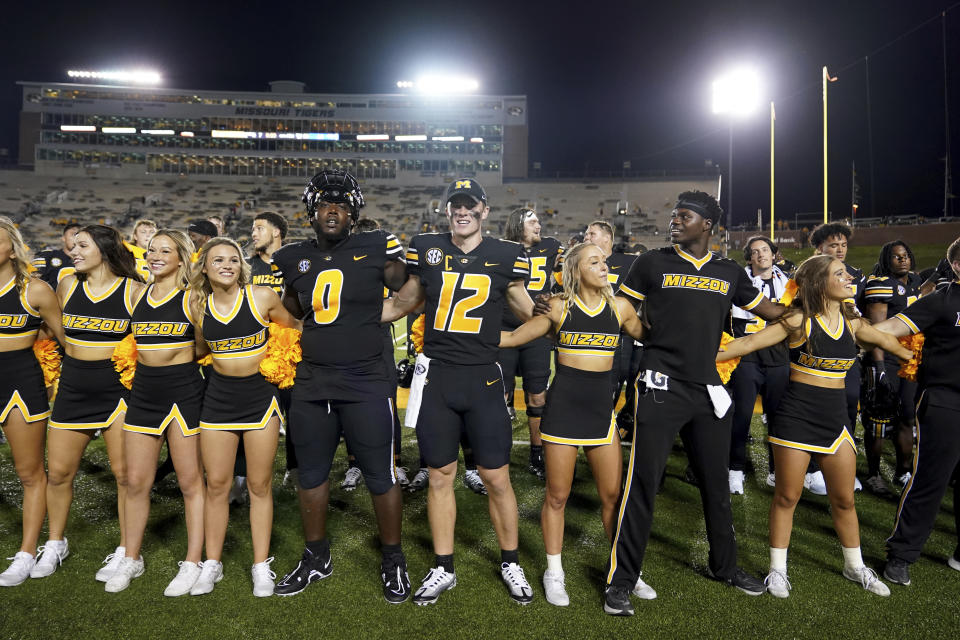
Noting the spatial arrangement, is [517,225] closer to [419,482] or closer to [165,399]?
[419,482]

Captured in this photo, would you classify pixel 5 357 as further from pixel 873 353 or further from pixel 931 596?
pixel 873 353

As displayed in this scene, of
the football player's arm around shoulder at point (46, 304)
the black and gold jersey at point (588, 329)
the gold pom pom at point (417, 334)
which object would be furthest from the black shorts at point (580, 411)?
the football player's arm around shoulder at point (46, 304)

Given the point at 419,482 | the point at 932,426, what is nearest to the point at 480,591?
Result: the point at 419,482

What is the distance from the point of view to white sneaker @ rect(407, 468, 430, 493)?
5216 mm

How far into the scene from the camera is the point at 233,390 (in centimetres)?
341

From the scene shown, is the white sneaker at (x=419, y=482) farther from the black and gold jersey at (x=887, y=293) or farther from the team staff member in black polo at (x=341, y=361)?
the black and gold jersey at (x=887, y=293)

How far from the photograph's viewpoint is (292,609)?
10.8 ft

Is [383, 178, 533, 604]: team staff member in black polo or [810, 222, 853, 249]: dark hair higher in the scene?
[810, 222, 853, 249]: dark hair

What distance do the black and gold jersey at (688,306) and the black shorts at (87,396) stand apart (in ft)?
10.1

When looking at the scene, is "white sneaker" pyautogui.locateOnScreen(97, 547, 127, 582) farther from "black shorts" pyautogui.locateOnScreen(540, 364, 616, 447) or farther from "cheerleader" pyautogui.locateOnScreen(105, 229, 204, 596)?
"black shorts" pyautogui.locateOnScreen(540, 364, 616, 447)

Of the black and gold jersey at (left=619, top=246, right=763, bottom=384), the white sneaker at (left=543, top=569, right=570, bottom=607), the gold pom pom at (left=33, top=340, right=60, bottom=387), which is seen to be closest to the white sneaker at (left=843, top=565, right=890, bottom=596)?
the black and gold jersey at (left=619, top=246, right=763, bottom=384)

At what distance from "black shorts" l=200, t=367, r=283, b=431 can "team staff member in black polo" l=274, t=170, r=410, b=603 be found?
20 centimetres

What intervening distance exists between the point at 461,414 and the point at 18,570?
2.68 meters

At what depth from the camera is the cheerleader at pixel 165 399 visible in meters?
3.44
